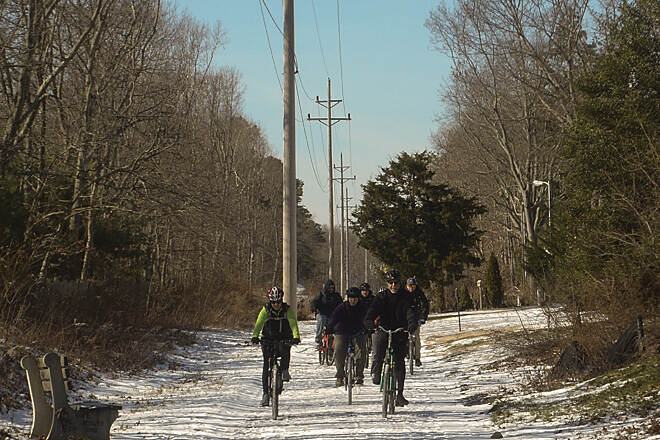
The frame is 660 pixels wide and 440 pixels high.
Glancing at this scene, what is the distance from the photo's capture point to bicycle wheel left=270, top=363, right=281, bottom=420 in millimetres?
15048

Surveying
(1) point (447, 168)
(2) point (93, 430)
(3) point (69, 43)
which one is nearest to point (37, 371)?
(2) point (93, 430)

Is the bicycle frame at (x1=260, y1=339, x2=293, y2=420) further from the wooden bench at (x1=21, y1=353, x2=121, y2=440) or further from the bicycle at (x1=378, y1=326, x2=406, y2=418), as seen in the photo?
the wooden bench at (x1=21, y1=353, x2=121, y2=440)

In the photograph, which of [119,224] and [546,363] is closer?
[546,363]

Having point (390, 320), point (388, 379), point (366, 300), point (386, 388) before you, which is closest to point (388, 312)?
point (390, 320)

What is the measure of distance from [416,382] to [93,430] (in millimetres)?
10524

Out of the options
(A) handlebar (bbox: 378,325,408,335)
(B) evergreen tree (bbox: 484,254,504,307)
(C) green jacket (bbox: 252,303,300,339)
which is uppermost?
(B) evergreen tree (bbox: 484,254,504,307)

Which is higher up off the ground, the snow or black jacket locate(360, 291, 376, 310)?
black jacket locate(360, 291, 376, 310)

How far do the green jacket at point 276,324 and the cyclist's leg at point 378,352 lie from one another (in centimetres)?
126

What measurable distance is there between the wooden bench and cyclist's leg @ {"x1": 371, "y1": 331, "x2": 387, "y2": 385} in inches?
204

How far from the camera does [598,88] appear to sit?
915 inches

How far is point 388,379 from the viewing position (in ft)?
49.1

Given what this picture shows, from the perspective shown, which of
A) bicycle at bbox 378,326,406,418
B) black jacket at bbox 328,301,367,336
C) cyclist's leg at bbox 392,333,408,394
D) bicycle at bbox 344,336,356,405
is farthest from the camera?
black jacket at bbox 328,301,367,336

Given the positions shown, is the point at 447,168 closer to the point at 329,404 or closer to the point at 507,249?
the point at 507,249

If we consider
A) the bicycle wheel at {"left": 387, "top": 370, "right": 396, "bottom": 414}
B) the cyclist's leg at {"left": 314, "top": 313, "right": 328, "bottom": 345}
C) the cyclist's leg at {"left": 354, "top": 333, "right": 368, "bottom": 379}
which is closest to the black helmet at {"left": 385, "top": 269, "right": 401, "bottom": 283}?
the bicycle wheel at {"left": 387, "top": 370, "right": 396, "bottom": 414}
